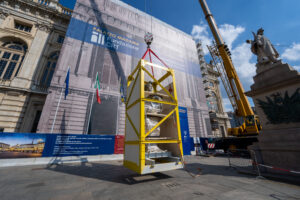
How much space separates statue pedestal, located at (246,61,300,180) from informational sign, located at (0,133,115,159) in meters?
11.3

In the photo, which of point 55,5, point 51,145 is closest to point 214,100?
point 51,145

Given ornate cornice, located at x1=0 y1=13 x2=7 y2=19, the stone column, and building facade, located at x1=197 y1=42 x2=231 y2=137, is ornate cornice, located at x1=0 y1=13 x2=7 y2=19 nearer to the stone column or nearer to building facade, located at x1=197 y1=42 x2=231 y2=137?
the stone column

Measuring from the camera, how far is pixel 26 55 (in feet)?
53.3

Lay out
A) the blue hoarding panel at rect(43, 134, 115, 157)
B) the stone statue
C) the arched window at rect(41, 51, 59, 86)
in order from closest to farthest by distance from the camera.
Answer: the stone statue
the blue hoarding panel at rect(43, 134, 115, 157)
the arched window at rect(41, 51, 59, 86)

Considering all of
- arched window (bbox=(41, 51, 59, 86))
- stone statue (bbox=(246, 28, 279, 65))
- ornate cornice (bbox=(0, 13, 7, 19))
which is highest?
ornate cornice (bbox=(0, 13, 7, 19))

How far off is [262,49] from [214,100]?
106 ft

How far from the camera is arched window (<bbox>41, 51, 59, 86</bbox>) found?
16.9m

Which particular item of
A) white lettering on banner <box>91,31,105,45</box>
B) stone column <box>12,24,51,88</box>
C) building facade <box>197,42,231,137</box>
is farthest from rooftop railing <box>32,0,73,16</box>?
building facade <box>197,42,231,137</box>

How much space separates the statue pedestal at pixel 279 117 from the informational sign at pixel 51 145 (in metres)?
11.3

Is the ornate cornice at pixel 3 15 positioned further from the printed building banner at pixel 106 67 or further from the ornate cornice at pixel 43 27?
the printed building banner at pixel 106 67

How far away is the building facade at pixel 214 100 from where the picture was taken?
30.7 m

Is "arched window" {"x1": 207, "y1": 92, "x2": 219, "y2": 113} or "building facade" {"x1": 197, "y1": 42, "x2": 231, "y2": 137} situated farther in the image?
"arched window" {"x1": 207, "y1": 92, "x2": 219, "y2": 113}

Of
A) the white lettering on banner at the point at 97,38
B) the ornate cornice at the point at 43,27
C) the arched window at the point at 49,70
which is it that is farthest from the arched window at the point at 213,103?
the ornate cornice at the point at 43,27

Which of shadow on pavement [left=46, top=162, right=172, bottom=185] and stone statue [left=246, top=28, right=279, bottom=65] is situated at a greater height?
stone statue [left=246, top=28, right=279, bottom=65]
